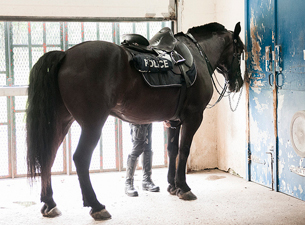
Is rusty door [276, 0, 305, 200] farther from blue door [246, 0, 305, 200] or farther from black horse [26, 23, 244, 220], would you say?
black horse [26, 23, 244, 220]

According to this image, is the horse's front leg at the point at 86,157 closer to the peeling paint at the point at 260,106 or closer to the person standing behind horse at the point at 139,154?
the person standing behind horse at the point at 139,154

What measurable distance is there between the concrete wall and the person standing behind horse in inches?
39.6

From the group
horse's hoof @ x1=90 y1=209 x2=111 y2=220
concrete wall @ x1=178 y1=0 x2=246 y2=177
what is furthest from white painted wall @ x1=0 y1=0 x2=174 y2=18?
horse's hoof @ x1=90 y1=209 x2=111 y2=220

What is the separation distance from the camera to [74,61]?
2.77m

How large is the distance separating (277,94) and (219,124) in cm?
133

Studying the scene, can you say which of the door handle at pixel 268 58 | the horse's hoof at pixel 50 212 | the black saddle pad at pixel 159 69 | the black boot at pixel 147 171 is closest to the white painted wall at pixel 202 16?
the door handle at pixel 268 58

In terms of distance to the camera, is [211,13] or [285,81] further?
[211,13]

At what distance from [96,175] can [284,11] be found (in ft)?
10.1

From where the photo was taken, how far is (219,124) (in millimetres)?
4816

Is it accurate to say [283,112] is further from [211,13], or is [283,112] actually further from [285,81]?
[211,13]

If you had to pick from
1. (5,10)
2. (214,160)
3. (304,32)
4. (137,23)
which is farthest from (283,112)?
(5,10)

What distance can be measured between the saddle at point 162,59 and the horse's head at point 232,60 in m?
0.63

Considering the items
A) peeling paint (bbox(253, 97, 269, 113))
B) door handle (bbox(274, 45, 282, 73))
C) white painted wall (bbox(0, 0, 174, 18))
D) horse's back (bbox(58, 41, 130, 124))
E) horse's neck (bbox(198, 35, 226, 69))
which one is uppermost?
white painted wall (bbox(0, 0, 174, 18))

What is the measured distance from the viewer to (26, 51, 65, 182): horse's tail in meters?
2.71
